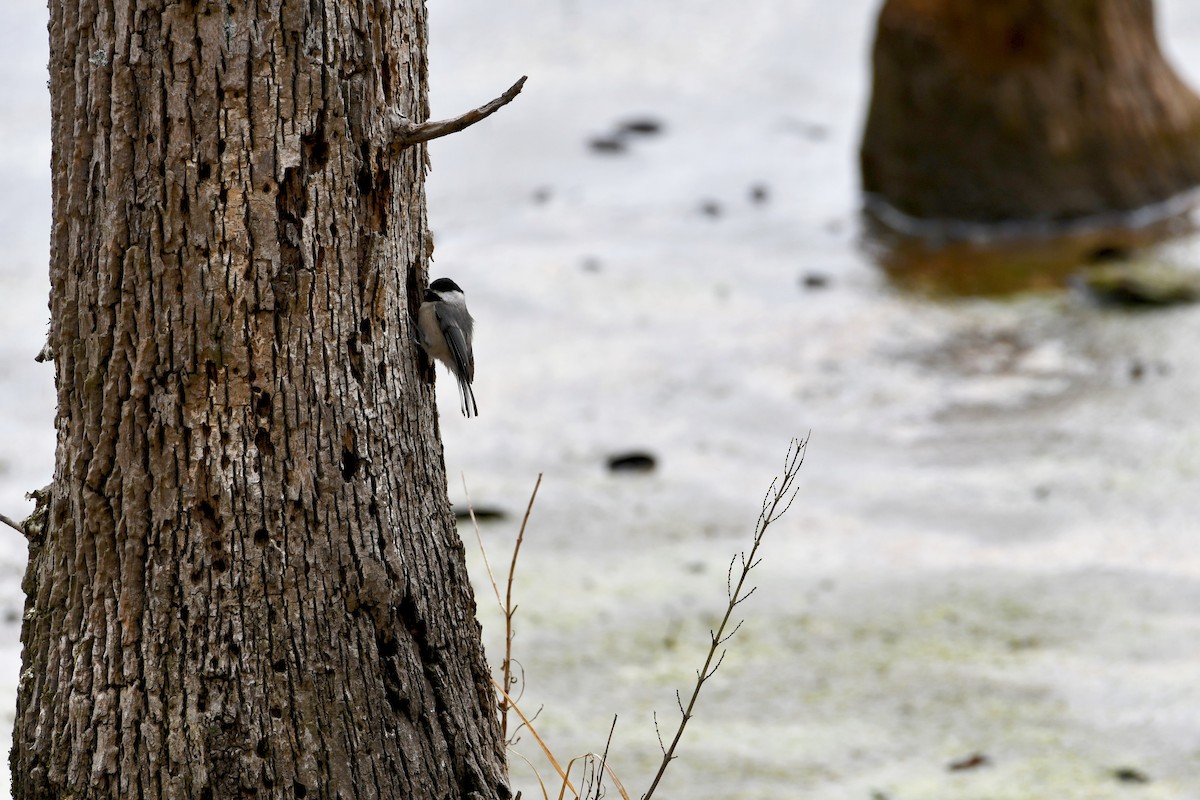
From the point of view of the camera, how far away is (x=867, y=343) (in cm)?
616

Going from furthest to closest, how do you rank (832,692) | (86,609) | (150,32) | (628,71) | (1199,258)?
(628,71)
(1199,258)
(832,692)
(86,609)
(150,32)

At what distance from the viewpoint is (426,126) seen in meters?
2.01

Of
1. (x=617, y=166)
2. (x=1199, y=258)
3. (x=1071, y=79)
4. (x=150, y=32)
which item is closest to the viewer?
(x=150, y=32)

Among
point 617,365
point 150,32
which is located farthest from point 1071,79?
point 150,32

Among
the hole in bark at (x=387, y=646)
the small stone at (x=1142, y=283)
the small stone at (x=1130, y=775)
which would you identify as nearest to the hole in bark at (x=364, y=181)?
the hole in bark at (x=387, y=646)

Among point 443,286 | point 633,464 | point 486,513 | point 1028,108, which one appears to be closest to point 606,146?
point 1028,108

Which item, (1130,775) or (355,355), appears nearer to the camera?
(355,355)

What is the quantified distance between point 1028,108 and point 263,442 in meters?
6.25

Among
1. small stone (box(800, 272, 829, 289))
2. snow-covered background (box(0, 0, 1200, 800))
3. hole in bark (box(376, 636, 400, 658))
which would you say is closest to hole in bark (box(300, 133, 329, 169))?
hole in bark (box(376, 636, 400, 658))

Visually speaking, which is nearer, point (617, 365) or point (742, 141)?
point (617, 365)

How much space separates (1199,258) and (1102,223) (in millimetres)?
689

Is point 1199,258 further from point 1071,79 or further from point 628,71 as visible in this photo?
point 628,71

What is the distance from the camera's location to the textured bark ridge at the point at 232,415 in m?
1.92

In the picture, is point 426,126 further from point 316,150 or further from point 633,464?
point 633,464
